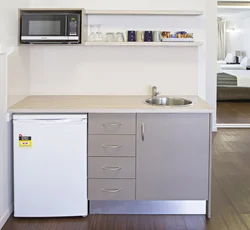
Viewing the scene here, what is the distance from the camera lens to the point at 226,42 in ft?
35.9

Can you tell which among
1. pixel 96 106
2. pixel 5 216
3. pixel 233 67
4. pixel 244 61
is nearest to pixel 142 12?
pixel 96 106

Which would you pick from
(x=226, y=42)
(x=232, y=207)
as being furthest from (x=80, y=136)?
(x=226, y=42)

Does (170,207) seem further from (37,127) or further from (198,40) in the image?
(198,40)

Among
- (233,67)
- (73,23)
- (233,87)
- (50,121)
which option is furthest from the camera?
(233,67)

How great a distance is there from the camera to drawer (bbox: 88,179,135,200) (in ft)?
9.71

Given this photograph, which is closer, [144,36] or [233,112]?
[144,36]

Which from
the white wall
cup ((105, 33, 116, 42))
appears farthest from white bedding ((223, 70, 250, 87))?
the white wall

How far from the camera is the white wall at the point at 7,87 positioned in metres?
2.76

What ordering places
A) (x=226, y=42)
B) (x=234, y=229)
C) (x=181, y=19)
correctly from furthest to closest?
1. (x=226, y=42)
2. (x=181, y=19)
3. (x=234, y=229)

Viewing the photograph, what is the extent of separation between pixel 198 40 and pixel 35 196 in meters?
1.99

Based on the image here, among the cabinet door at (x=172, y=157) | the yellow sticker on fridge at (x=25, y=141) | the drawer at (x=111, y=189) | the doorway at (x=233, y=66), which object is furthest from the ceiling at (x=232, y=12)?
the yellow sticker on fridge at (x=25, y=141)

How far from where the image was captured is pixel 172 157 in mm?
2926

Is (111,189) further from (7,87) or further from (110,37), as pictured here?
(110,37)

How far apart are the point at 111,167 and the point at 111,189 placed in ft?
0.56
